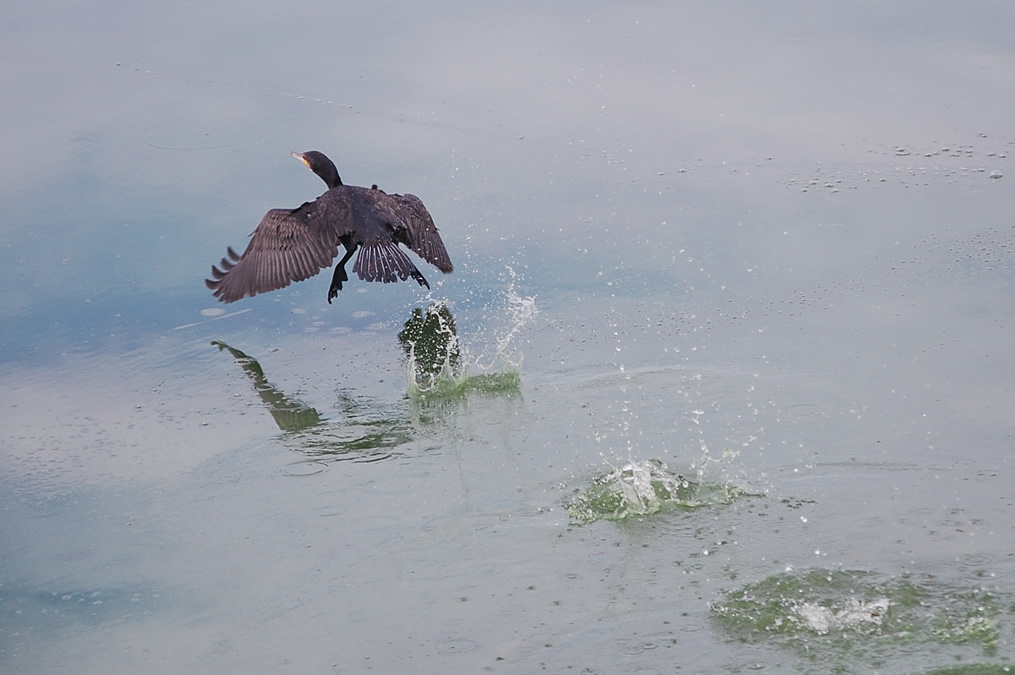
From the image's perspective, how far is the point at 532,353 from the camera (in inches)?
223

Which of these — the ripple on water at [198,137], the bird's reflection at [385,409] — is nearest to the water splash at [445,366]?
the bird's reflection at [385,409]

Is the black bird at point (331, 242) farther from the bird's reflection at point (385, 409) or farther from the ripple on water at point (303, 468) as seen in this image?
the ripple on water at point (303, 468)

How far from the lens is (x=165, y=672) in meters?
3.78

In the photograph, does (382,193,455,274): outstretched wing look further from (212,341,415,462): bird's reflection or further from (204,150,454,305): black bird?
(212,341,415,462): bird's reflection

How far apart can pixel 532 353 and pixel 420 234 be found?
107 cm

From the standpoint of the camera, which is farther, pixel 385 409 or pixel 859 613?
pixel 385 409

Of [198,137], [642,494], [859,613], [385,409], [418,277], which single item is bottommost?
[859,613]

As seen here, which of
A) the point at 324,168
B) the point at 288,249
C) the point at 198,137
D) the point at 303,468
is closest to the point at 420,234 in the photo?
the point at 288,249

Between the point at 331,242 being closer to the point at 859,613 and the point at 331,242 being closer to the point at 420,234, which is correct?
the point at 420,234

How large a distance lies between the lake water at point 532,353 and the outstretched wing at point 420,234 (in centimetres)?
17

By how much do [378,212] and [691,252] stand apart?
1.53 m

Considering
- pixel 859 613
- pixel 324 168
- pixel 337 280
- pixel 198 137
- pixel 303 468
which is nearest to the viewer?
pixel 859 613

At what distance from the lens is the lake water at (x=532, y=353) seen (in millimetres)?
3957

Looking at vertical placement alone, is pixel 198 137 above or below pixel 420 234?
above
